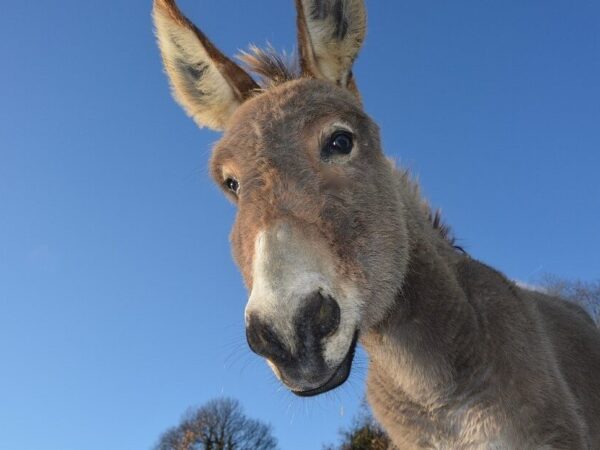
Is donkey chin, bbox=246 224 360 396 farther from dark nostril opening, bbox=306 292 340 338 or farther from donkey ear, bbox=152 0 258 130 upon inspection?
donkey ear, bbox=152 0 258 130

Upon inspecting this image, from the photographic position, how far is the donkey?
2508mm

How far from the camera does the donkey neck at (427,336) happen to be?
10.9ft

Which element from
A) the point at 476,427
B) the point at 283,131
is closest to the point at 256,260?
the point at 283,131

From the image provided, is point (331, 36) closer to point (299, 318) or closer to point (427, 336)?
point (427, 336)

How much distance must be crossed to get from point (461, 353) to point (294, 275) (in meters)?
1.45

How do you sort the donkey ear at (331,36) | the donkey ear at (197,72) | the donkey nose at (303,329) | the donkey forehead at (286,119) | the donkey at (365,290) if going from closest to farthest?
1. the donkey nose at (303,329)
2. the donkey at (365,290)
3. the donkey forehead at (286,119)
4. the donkey ear at (331,36)
5. the donkey ear at (197,72)

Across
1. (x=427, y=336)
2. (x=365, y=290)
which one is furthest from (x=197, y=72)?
(x=427, y=336)

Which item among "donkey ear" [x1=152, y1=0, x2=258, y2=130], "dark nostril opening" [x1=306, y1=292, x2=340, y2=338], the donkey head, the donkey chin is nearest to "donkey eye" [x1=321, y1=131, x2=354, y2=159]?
the donkey head

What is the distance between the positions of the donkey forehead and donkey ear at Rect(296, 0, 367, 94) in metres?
Result: 0.31

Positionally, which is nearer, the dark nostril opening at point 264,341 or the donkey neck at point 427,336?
the dark nostril opening at point 264,341

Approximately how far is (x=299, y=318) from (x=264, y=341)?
0.20 metres

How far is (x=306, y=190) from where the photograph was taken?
9.80 feet

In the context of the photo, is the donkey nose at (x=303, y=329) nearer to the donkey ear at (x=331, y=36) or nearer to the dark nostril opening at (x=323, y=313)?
the dark nostril opening at (x=323, y=313)

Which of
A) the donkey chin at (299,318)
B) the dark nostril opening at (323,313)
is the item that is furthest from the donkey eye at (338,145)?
the dark nostril opening at (323,313)
